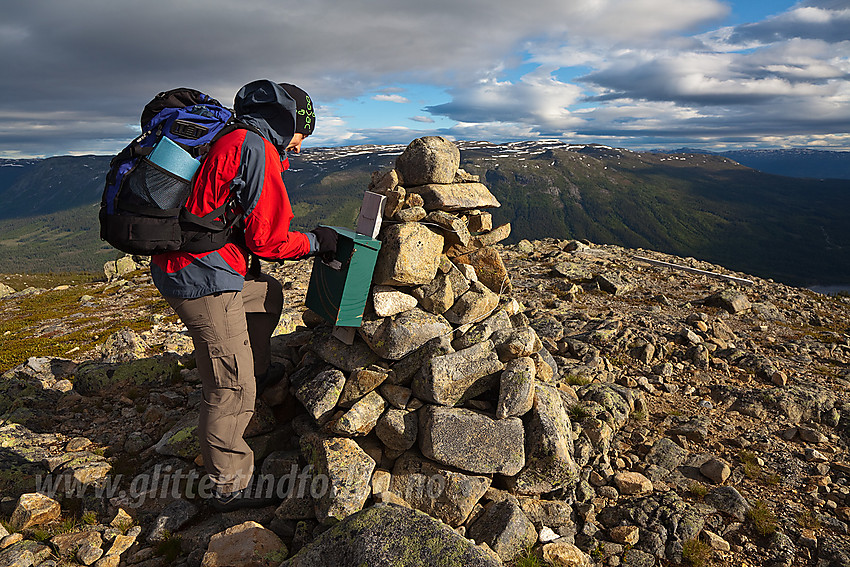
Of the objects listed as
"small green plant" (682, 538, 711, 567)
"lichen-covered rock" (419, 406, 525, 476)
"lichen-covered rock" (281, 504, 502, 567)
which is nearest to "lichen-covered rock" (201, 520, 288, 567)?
"lichen-covered rock" (281, 504, 502, 567)

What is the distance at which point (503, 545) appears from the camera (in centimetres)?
557

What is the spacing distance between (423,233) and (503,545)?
4507 mm

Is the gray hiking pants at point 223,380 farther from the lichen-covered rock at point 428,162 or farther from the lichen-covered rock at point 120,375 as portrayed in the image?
the lichen-covered rock at point 120,375

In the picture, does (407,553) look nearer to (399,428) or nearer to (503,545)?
(503,545)

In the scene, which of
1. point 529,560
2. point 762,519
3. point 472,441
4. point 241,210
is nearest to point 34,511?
point 241,210

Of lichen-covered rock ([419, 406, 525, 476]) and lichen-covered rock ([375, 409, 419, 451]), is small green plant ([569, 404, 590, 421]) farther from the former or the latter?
lichen-covered rock ([375, 409, 419, 451])

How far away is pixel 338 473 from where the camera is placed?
234 inches

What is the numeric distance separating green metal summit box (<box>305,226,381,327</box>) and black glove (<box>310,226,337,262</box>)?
0.38 feet

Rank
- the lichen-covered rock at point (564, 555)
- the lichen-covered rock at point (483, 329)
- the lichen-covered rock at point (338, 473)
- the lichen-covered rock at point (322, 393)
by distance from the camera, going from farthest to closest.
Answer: the lichen-covered rock at point (483, 329), the lichen-covered rock at point (322, 393), the lichen-covered rock at point (338, 473), the lichen-covered rock at point (564, 555)

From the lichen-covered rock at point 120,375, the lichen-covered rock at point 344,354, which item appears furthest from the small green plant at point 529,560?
the lichen-covered rock at point 120,375

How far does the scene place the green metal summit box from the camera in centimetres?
646

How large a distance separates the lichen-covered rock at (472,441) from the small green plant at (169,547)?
329cm

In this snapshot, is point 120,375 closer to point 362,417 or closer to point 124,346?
point 124,346

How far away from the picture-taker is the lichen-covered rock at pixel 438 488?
6082mm
